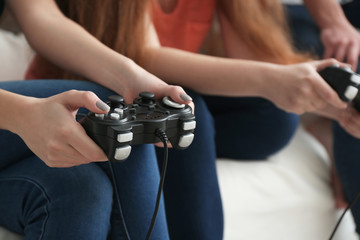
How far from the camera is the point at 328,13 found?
1.00m

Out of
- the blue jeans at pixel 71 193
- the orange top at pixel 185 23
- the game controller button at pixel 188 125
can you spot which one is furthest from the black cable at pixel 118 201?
the orange top at pixel 185 23

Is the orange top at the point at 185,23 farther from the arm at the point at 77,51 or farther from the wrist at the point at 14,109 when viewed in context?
the wrist at the point at 14,109

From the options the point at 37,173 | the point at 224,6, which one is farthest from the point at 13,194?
the point at 224,6

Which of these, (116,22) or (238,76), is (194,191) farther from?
(116,22)

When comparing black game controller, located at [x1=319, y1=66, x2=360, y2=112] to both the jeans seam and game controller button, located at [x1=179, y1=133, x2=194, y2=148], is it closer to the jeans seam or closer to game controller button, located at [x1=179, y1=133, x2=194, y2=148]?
game controller button, located at [x1=179, y1=133, x2=194, y2=148]

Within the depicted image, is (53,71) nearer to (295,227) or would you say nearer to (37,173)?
(37,173)

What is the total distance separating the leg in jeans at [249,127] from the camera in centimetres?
90

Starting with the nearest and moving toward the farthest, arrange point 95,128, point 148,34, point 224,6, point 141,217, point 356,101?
point 95,128 → point 141,217 → point 356,101 → point 148,34 → point 224,6

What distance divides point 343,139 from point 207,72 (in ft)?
1.23

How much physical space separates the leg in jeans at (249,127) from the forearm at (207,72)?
0.61 ft

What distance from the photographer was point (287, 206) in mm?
875

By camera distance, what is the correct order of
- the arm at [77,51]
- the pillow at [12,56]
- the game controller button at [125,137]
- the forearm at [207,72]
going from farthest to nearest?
1. the pillow at [12,56]
2. the forearm at [207,72]
3. the arm at [77,51]
4. the game controller button at [125,137]

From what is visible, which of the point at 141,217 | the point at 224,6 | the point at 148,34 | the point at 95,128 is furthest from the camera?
the point at 224,6

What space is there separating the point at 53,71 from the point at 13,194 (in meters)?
0.34
